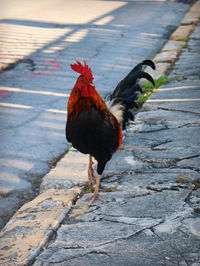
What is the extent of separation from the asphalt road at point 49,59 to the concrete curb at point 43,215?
182mm

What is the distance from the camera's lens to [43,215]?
2641 millimetres

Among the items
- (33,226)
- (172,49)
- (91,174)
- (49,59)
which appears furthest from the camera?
(172,49)

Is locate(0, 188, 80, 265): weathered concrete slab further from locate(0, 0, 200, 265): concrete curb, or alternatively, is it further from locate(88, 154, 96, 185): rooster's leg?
locate(88, 154, 96, 185): rooster's leg

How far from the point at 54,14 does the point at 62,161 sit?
1018cm

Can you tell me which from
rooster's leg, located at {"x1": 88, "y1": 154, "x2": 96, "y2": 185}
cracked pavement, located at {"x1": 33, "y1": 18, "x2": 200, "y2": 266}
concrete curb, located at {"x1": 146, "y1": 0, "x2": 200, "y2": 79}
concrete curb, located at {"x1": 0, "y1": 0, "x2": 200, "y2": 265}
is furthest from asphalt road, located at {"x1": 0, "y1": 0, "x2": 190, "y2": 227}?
cracked pavement, located at {"x1": 33, "y1": 18, "x2": 200, "y2": 266}

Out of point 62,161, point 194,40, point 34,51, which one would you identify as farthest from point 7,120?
point 194,40

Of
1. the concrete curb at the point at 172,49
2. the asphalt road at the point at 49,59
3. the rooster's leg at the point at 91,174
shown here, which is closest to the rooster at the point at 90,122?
the rooster's leg at the point at 91,174

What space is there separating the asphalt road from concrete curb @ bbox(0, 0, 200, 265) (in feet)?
0.60

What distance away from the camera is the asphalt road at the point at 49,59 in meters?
3.70

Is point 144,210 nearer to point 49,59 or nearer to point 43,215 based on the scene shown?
point 43,215

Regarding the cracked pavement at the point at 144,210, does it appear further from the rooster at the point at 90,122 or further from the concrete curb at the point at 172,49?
the concrete curb at the point at 172,49

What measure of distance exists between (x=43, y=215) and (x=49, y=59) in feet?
17.4

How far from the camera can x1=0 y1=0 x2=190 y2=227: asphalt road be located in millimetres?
3695

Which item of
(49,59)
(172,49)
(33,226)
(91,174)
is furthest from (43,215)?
(172,49)
